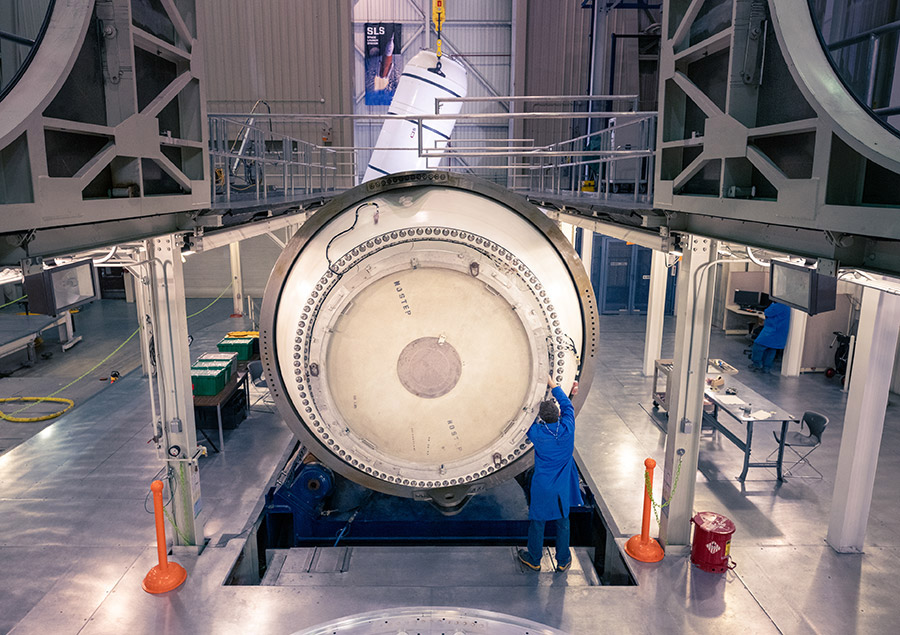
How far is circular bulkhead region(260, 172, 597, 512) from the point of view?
16.0 ft

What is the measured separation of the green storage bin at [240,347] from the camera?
34.0 feet

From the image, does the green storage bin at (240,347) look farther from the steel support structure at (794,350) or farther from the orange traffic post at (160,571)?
the steel support structure at (794,350)

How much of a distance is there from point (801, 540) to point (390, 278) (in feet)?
16.6

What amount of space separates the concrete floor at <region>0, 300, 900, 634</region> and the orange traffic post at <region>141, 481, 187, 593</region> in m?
0.10

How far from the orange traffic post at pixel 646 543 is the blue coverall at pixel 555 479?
0.67 m

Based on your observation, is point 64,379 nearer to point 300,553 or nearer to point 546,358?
point 300,553

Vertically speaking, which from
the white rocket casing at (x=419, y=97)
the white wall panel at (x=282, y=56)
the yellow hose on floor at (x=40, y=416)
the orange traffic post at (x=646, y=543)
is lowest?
the yellow hose on floor at (x=40, y=416)

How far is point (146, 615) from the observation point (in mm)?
5207

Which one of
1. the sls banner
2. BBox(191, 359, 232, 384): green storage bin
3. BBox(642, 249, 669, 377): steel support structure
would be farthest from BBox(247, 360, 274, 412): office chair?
the sls banner

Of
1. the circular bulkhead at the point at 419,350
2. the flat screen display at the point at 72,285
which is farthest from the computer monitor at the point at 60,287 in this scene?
the circular bulkhead at the point at 419,350

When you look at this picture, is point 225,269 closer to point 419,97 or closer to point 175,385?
point 419,97

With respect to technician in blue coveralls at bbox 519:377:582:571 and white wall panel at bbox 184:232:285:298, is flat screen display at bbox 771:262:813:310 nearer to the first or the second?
technician in blue coveralls at bbox 519:377:582:571

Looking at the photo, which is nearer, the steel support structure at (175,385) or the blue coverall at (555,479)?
the blue coverall at (555,479)

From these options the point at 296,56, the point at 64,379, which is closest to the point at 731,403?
the point at 64,379
